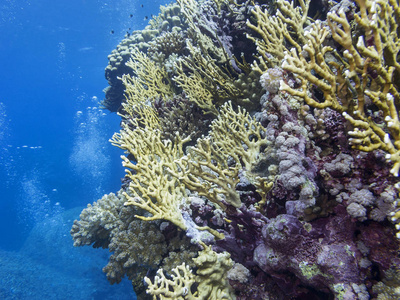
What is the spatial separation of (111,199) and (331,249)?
408 cm

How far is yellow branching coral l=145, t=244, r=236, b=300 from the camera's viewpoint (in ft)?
7.78

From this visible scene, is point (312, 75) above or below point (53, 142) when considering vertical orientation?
below

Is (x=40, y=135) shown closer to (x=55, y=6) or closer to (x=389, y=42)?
(x=55, y=6)

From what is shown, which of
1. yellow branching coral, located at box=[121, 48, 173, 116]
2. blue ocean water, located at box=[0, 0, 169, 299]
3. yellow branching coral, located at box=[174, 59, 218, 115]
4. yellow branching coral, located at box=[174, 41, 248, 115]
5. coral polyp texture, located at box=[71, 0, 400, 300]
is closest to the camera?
coral polyp texture, located at box=[71, 0, 400, 300]

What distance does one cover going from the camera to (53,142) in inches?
2847

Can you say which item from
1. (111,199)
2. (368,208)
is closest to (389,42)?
(368,208)

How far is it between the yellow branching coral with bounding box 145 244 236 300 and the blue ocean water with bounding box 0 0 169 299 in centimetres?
1488

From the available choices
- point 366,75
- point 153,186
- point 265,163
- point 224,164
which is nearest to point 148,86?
point 224,164

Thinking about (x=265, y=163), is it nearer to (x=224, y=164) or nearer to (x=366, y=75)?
(x=224, y=164)

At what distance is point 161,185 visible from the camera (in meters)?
2.95

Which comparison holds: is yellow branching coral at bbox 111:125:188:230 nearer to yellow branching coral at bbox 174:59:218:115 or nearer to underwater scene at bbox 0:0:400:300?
underwater scene at bbox 0:0:400:300

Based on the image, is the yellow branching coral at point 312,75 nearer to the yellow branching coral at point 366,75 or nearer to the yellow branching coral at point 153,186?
the yellow branching coral at point 366,75

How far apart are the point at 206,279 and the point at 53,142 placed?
8453 centimetres

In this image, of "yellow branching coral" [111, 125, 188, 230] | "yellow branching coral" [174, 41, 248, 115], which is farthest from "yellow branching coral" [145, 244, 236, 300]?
"yellow branching coral" [174, 41, 248, 115]
